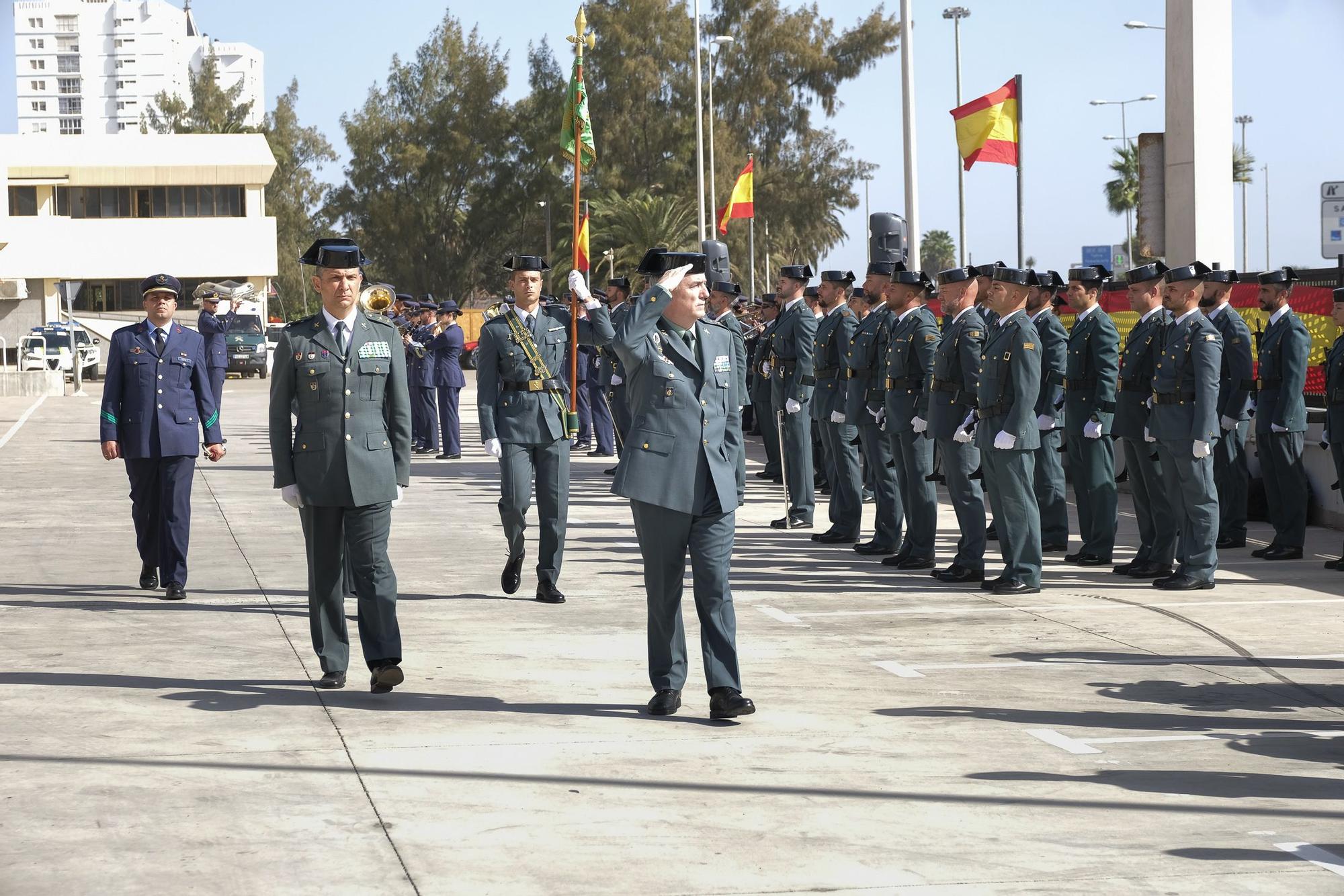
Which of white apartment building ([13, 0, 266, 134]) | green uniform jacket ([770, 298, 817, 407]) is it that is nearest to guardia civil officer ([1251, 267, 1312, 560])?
green uniform jacket ([770, 298, 817, 407])

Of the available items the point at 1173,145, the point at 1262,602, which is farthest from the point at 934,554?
the point at 1173,145

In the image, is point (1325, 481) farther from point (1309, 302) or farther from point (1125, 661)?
point (1125, 661)

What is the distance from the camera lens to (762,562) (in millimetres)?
12391

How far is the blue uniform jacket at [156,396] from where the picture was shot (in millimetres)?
10789

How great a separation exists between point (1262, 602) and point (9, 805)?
7.48 m

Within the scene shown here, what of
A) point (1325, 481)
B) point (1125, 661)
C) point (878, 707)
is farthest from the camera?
point (1325, 481)

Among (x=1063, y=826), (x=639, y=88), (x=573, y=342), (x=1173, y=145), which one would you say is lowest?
(x=1063, y=826)

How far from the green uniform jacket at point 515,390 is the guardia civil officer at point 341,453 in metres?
2.58

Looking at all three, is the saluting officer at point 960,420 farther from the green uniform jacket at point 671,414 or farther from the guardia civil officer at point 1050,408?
the green uniform jacket at point 671,414

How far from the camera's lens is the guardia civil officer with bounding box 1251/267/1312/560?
40.7 feet

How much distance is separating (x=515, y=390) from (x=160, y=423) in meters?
2.29

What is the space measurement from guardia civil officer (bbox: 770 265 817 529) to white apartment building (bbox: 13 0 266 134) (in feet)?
595

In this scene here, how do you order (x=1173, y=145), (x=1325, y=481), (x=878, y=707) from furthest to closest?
(x=1173, y=145) → (x=1325, y=481) → (x=878, y=707)

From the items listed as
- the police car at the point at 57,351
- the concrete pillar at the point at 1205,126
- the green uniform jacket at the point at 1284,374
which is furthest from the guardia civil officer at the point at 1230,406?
the police car at the point at 57,351
